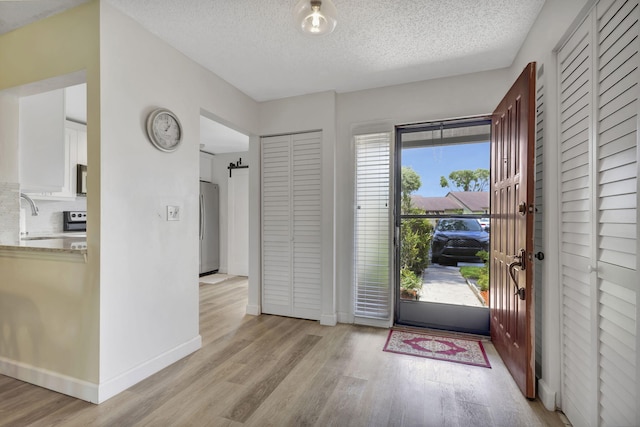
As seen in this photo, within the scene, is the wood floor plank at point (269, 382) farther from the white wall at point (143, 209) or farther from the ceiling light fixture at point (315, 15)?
the ceiling light fixture at point (315, 15)

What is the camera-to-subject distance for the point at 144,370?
209 centimetres

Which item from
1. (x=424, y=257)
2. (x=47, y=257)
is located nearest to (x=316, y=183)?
(x=424, y=257)

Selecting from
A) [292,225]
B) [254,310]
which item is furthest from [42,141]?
[254,310]

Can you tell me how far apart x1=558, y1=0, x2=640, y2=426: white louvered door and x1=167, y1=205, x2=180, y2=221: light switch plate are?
102 inches

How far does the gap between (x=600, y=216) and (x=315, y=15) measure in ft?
5.56

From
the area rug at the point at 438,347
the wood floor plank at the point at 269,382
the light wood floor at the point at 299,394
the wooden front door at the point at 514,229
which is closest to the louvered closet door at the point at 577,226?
the wooden front door at the point at 514,229

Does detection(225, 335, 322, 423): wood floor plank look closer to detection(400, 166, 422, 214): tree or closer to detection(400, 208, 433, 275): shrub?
detection(400, 208, 433, 275): shrub

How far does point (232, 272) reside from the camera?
5793 millimetres

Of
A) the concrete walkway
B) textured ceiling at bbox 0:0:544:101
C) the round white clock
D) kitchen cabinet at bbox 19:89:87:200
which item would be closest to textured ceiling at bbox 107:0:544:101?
textured ceiling at bbox 0:0:544:101

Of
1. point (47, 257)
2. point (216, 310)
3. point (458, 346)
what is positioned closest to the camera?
point (47, 257)

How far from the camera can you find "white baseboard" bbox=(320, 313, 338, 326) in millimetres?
3145

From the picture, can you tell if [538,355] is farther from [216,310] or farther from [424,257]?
[216,310]

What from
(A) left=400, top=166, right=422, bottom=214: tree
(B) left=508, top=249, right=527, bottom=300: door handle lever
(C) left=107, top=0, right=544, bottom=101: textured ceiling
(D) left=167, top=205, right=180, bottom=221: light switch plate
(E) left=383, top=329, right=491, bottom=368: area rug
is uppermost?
(C) left=107, top=0, right=544, bottom=101: textured ceiling

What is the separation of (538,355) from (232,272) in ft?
16.2
